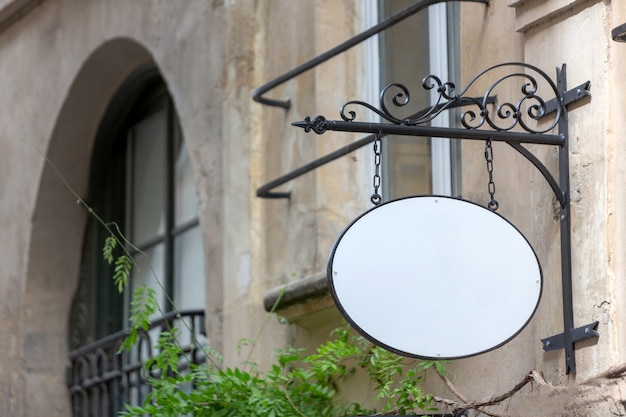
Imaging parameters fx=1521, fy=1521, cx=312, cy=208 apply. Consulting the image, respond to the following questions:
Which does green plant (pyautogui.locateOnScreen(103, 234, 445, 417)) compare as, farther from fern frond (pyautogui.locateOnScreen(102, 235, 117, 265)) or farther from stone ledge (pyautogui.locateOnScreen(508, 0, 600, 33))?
stone ledge (pyautogui.locateOnScreen(508, 0, 600, 33))

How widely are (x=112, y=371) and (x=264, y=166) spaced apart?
7.56 feet

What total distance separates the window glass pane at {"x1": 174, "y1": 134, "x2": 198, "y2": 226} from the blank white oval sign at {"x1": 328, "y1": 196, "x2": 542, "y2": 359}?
4539 mm

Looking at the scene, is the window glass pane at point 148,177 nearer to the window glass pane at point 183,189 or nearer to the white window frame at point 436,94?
the window glass pane at point 183,189

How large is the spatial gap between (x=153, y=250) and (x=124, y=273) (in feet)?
11.6

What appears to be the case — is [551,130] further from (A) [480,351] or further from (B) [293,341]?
(B) [293,341]

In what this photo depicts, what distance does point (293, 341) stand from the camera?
7070 mm

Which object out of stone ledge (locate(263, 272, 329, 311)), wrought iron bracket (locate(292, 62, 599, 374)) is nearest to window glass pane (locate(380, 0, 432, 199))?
stone ledge (locate(263, 272, 329, 311))

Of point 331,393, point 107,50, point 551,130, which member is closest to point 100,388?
point 107,50

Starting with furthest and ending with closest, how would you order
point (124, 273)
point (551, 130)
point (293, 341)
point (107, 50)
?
point (107, 50)
point (293, 341)
point (124, 273)
point (551, 130)

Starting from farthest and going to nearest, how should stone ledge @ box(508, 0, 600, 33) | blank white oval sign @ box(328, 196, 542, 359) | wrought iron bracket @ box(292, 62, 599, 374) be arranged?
stone ledge @ box(508, 0, 600, 33) → wrought iron bracket @ box(292, 62, 599, 374) → blank white oval sign @ box(328, 196, 542, 359)

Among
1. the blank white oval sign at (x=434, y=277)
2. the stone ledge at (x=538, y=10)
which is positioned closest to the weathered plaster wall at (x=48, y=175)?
the stone ledge at (x=538, y=10)

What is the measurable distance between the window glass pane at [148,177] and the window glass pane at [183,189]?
0.61 ft

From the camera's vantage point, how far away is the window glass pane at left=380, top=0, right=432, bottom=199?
6926mm

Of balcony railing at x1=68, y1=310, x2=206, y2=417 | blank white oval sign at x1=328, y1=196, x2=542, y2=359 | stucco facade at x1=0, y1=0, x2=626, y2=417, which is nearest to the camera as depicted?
blank white oval sign at x1=328, y1=196, x2=542, y2=359
